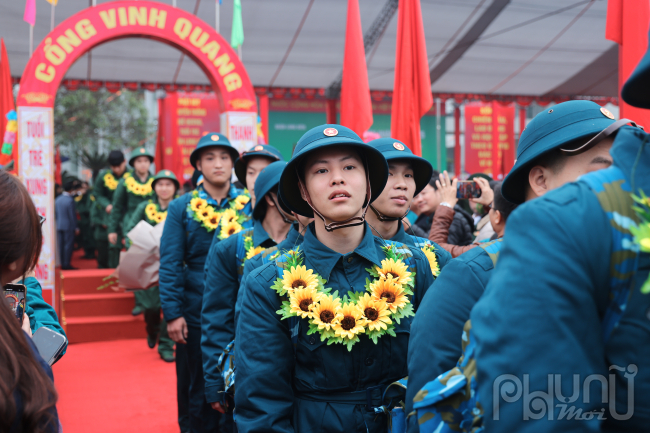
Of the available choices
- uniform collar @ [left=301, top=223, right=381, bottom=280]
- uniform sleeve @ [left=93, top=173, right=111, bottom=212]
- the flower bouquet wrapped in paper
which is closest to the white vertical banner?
the flower bouquet wrapped in paper

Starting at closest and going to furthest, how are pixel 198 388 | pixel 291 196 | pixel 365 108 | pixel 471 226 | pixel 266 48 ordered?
pixel 291 196
pixel 198 388
pixel 471 226
pixel 365 108
pixel 266 48

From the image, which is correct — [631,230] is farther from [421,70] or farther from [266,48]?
[266,48]

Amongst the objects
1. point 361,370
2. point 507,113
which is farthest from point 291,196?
point 507,113

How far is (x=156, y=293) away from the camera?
6.93 m

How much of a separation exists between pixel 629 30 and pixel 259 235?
2637 mm

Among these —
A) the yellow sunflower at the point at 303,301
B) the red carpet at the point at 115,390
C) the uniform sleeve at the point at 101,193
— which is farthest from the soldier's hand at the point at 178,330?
the uniform sleeve at the point at 101,193

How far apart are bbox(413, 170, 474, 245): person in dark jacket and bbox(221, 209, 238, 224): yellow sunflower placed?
156 centimetres

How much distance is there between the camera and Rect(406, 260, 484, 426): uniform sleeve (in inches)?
55.2

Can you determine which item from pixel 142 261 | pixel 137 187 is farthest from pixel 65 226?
pixel 142 261

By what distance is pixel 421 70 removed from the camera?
484cm

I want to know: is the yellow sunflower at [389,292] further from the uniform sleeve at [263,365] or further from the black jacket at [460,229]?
the black jacket at [460,229]

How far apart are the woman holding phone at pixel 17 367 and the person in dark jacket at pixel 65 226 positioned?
9.78m

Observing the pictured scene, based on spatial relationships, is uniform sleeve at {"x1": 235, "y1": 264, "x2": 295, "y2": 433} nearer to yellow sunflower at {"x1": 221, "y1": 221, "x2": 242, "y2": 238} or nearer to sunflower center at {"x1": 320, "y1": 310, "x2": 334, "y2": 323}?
sunflower center at {"x1": 320, "y1": 310, "x2": 334, "y2": 323}

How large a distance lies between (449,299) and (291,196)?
1070 millimetres
